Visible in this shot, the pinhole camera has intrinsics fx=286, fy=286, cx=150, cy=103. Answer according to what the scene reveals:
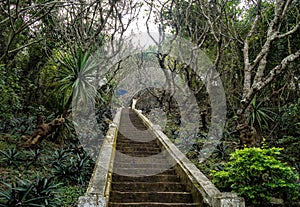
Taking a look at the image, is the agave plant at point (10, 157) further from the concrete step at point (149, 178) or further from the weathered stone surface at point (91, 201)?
the weathered stone surface at point (91, 201)

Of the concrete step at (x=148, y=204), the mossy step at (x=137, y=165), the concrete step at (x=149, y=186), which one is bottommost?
the concrete step at (x=148, y=204)

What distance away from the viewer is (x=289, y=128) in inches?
376

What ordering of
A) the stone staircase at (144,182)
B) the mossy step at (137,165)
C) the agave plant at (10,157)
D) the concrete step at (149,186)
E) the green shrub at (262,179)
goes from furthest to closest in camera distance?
the agave plant at (10,157), the mossy step at (137,165), the concrete step at (149,186), the stone staircase at (144,182), the green shrub at (262,179)

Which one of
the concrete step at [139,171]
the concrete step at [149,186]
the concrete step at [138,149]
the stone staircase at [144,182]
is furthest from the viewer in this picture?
the concrete step at [138,149]

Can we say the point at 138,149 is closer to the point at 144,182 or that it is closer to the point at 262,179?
the point at 144,182

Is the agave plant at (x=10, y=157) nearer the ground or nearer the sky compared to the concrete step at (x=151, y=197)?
nearer the sky

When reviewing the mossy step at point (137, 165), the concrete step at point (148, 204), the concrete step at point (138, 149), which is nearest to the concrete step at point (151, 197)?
the concrete step at point (148, 204)

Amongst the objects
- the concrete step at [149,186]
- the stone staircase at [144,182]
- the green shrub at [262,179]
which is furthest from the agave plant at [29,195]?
the green shrub at [262,179]

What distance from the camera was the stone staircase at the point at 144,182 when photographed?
4547 millimetres

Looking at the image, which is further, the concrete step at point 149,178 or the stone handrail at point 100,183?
the concrete step at point 149,178

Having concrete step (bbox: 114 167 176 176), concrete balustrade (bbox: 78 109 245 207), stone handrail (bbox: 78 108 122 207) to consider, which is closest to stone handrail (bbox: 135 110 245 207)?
concrete balustrade (bbox: 78 109 245 207)

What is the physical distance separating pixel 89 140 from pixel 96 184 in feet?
17.7

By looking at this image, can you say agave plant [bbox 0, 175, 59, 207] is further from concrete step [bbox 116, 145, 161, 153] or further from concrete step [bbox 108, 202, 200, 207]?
concrete step [bbox 116, 145, 161, 153]

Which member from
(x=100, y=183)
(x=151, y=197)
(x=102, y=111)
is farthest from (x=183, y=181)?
(x=102, y=111)
